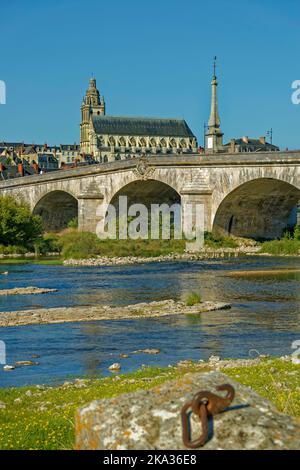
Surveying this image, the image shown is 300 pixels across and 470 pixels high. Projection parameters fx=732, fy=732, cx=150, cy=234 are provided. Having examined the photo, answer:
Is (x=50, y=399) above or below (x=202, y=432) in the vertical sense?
below

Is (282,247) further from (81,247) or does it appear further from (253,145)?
(253,145)

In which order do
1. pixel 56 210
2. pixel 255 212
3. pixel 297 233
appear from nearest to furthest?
pixel 297 233, pixel 255 212, pixel 56 210

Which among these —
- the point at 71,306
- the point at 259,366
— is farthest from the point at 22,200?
the point at 259,366

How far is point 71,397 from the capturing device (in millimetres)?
12883

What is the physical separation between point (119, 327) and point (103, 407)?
19882 millimetres

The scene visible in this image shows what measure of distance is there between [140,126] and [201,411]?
181 metres

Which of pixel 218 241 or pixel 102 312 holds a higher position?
pixel 218 241

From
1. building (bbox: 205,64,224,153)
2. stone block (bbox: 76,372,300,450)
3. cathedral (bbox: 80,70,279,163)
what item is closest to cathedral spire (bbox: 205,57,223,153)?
building (bbox: 205,64,224,153)

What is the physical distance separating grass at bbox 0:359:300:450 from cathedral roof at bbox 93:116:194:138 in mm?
167397

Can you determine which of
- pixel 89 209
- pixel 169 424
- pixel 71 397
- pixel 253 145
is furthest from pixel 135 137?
pixel 169 424

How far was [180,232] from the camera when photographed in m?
67.1

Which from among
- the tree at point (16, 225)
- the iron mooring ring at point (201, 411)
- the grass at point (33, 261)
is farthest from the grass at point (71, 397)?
the tree at point (16, 225)

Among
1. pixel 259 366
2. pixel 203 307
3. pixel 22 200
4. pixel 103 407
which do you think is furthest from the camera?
pixel 22 200
